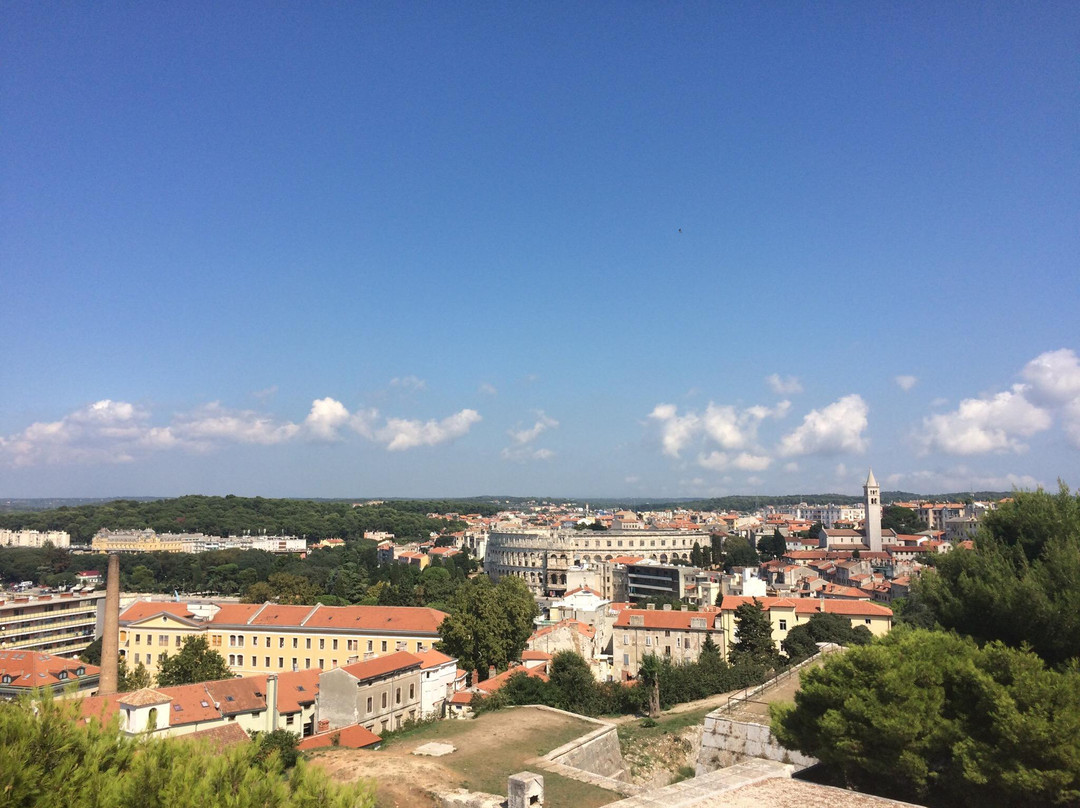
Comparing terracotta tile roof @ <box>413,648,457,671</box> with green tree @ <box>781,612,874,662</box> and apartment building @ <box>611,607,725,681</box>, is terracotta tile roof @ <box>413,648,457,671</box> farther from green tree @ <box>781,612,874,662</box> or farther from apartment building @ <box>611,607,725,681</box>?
green tree @ <box>781,612,874,662</box>

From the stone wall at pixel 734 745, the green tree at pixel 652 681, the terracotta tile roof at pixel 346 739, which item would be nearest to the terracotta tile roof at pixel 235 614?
the terracotta tile roof at pixel 346 739

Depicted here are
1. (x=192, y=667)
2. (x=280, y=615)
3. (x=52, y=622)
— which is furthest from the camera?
(x=52, y=622)

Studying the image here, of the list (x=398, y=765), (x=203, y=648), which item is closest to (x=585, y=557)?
(x=203, y=648)

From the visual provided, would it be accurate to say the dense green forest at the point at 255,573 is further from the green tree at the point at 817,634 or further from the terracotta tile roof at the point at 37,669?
Answer: the green tree at the point at 817,634

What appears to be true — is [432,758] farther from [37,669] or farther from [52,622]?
[52,622]

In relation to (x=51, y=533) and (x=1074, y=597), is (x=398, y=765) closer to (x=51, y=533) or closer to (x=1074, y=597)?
(x=1074, y=597)

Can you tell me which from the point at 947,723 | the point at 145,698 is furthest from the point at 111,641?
the point at 947,723
